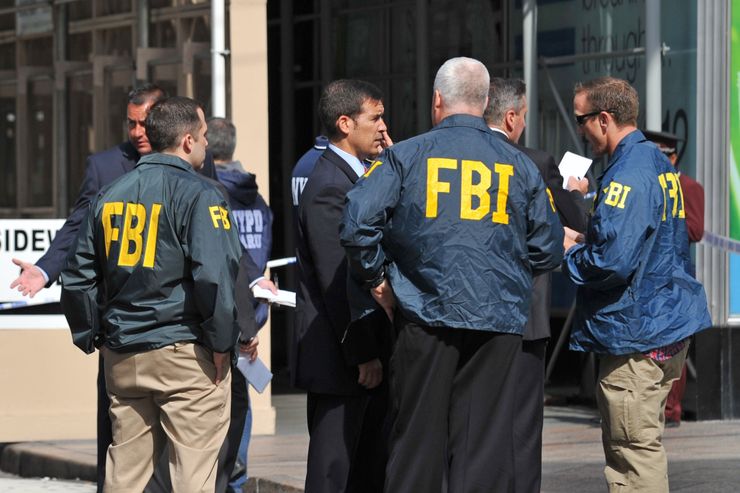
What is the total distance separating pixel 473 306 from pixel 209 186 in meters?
1.27

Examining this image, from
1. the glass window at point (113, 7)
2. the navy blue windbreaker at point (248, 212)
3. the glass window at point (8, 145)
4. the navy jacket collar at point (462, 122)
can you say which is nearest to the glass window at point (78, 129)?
the glass window at point (113, 7)

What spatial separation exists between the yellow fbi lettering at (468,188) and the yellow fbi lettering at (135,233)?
1.15 meters

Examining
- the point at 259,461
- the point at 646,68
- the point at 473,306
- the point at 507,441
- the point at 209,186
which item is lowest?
the point at 259,461

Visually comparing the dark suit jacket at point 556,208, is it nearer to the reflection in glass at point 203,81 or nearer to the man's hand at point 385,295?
the man's hand at point 385,295

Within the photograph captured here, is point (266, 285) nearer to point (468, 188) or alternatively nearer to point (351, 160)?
point (351, 160)

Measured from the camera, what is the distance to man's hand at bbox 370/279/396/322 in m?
5.51

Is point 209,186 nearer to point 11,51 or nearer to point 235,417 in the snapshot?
point 235,417

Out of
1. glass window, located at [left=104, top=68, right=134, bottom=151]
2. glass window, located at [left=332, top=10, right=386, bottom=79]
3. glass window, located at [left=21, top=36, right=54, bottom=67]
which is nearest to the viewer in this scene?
glass window, located at [left=104, top=68, right=134, bottom=151]

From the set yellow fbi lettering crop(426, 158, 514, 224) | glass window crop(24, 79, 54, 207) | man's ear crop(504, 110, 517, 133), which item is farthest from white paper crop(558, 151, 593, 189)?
glass window crop(24, 79, 54, 207)

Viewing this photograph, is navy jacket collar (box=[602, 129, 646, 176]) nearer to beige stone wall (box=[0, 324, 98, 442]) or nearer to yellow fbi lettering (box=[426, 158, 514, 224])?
yellow fbi lettering (box=[426, 158, 514, 224])

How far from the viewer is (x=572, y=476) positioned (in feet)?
27.1

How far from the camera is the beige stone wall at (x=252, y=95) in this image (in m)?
10.1

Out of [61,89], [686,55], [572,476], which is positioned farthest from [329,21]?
[572,476]

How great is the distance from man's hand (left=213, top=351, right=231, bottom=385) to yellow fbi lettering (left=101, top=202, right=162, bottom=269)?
45 centimetres
